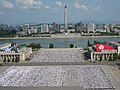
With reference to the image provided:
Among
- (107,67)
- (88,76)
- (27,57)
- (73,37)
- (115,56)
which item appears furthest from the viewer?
(73,37)

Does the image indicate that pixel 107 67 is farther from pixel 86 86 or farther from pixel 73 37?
pixel 73 37

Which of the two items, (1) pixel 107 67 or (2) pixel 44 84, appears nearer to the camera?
(2) pixel 44 84

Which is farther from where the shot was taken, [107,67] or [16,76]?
[107,67]

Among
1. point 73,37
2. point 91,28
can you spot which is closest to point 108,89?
point 73,37

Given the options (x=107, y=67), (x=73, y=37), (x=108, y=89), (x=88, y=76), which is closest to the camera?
(x=108, y=89)

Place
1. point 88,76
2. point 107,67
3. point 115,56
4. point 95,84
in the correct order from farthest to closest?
point 115,56 → point 107,67 → point 88,76 → point 95,84

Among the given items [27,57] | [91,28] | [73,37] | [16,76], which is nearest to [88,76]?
[16,76]

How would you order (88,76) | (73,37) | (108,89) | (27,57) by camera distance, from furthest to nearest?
1. (73,37)
2. (27,57)
3. (88,76)
4. (108,89)

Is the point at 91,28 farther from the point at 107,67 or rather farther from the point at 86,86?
the point at 86,86
